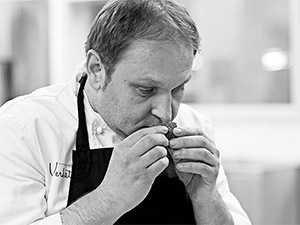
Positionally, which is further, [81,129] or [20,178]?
[81,129]

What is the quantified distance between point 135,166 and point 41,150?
0.33 m

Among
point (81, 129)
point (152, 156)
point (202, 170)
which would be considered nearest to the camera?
point (152, 156)

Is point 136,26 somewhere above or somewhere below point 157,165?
above

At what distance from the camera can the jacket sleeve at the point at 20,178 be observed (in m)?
1.68

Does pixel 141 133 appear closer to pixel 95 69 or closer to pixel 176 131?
pixel 176 131

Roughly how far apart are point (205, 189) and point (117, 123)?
324 millimetres

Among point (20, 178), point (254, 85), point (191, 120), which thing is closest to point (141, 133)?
point (20, 178)

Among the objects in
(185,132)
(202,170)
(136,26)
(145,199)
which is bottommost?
(145,199)

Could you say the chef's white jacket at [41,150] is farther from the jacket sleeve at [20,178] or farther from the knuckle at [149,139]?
the knuckle at [149,139]

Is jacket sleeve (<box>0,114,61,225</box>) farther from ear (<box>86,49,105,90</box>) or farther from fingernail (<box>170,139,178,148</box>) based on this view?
fingernail (<box>170,139,178,148</box>)

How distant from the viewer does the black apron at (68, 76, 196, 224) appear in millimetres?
1858

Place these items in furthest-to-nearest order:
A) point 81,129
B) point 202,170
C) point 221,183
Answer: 1. point 221,183
2. point 81,129
3. point 202,170

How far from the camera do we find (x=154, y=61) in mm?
1655

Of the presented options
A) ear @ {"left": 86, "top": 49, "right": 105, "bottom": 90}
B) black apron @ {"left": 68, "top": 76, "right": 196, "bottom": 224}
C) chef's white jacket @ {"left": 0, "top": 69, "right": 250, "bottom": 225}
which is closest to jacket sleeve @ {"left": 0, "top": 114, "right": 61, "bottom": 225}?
chef's white jacket @ {"left": 0, "top": 69, "right": 250, "bottom": 225}
